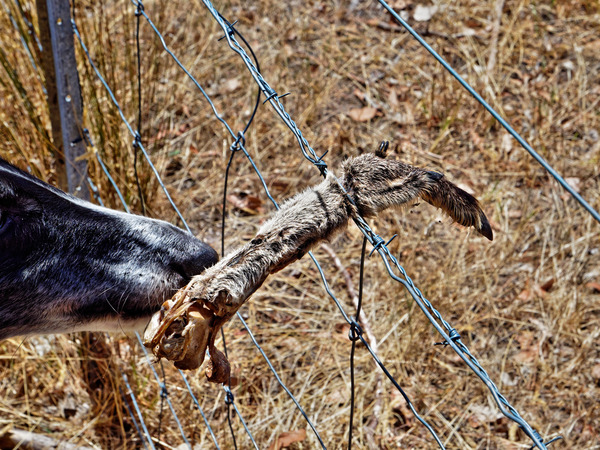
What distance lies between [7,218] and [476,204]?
1.48 metres

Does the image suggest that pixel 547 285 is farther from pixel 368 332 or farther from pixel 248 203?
pixel 248 203

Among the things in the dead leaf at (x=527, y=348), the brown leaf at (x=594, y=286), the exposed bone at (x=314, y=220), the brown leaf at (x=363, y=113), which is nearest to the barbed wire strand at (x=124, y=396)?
the exposed bone at (x=314, y=220)

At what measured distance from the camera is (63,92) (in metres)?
2.88

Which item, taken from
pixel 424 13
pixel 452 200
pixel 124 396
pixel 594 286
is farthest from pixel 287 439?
pixel 424 13

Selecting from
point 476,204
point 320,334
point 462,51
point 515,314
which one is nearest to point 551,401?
point 515,314

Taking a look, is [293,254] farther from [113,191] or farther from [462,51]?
[462,51]

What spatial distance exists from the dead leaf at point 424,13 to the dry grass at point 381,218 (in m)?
0.06

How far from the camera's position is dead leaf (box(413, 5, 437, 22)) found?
5.74 metres

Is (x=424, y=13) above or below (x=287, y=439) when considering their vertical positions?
above

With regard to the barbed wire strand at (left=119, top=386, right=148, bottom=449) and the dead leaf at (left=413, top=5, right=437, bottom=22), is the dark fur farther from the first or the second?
the dead leaf at (left=413, top=5, right=437, bottom=22)

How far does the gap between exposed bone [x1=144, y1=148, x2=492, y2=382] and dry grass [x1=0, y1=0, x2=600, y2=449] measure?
0.56 feet

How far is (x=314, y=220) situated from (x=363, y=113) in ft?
11.2

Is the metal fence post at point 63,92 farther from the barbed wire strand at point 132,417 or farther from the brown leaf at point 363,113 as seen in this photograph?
the brown leaf at point 363,113

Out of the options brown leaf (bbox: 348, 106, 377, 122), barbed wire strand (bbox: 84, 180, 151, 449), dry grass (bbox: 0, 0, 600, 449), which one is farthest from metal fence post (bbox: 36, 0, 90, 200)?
brown leaf (bbox: 348, 106, 377, 122)
